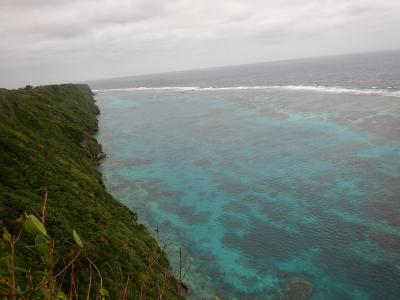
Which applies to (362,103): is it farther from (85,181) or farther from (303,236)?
(85,181)

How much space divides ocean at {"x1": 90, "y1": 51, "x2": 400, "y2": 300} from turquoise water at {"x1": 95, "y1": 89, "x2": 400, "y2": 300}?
0.12 m

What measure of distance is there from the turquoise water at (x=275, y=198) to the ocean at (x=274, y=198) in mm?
119

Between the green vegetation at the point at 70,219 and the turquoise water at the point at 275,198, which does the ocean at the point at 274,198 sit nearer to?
the turquoise water at the point at 275,198

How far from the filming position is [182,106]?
121 metres

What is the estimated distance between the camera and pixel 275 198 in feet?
130

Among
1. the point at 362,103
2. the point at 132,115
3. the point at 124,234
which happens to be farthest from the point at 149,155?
the point at 362,103

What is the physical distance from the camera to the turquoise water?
25.6m

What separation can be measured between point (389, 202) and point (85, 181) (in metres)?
32.2

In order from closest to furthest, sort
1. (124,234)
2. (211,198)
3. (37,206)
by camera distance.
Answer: (37,206) → (124,234) → (211,198)

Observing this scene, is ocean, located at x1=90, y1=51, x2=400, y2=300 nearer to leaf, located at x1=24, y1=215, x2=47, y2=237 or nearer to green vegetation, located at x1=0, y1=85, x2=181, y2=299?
green vegetation, located at x1=0, y1=85, x2=181, y2=299

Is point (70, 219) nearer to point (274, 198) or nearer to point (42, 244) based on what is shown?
point (42, 244)

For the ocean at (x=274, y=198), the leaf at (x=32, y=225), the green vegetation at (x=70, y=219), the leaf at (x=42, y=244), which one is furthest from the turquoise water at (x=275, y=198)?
the leaf at (x=32, y=225)

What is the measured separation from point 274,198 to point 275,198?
12cm

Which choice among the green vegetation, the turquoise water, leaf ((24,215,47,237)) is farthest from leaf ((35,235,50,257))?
the turquoise water
